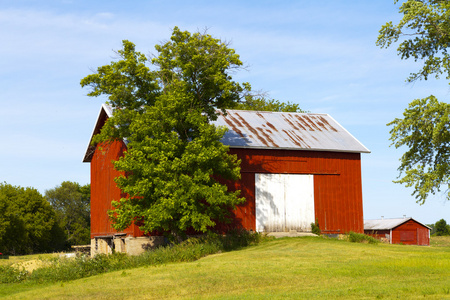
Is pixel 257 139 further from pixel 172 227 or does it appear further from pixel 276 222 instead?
pixel 172 227

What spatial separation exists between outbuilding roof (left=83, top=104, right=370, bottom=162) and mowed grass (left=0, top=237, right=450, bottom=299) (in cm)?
1341

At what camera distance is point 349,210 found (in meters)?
40.4

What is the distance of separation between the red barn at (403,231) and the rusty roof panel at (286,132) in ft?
69.8

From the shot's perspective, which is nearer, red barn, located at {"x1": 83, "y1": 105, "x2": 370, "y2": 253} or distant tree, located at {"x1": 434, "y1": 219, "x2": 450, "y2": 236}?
red barn, located at {"x1": 83, "y1": 105, "x2": 370, "y2": 253}

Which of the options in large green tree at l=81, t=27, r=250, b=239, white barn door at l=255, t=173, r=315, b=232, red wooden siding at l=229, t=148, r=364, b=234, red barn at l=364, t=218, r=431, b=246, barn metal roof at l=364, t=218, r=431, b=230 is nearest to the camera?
large green tree at l=81, t=27, r=250, b=239

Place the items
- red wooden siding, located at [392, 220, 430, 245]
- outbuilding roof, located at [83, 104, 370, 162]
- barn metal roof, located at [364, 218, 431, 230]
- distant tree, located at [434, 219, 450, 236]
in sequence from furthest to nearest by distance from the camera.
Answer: distant tree, located at [434, 219, 450, 236]
red wooden siding, located at [392, 220, 430, 245]
barn metal roof, located at [364, 218, 431, 230]
outbuilding roof, located at [83, 104, 370, 162]

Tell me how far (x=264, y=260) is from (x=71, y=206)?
80.0m

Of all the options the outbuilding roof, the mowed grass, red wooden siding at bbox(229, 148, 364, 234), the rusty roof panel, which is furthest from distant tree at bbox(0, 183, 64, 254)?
the mowed grass

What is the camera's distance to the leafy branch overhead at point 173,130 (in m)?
30.8

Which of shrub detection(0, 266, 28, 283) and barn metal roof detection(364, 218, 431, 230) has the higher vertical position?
barn metal roof detection(364, 218, 431, 230)

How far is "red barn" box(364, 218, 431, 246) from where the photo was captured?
60.7m

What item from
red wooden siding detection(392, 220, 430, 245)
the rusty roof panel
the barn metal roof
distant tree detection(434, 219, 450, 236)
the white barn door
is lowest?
distant tree detection(434, 219, 450, 236)

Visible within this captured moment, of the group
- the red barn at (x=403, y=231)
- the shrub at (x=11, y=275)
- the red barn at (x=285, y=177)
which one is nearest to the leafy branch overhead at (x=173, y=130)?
the red barn at (x=285, y=177)

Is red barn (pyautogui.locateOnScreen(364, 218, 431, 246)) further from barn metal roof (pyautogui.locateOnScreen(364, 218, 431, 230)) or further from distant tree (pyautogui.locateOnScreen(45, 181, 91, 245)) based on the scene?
distant tree (pyautogui.locateOnScreen(45, 181, 91, 245))
